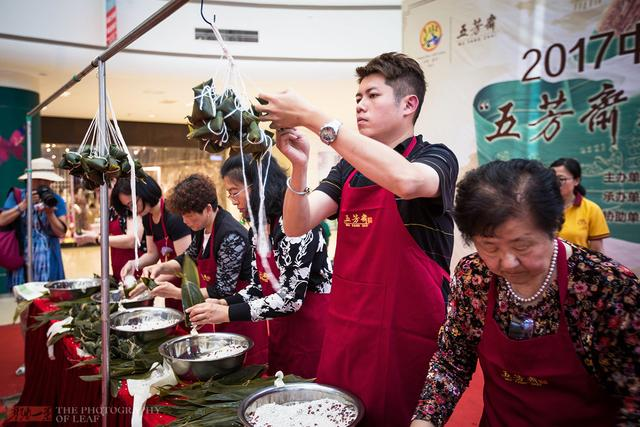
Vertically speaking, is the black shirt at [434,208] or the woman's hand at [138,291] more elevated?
the black shirt at [434,208]

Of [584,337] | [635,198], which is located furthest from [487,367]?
[635,198]

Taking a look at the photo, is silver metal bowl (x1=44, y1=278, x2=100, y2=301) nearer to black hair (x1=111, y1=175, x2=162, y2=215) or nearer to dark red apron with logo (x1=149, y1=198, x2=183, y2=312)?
dark red apron with logo (x1=149, y1=198, x2=183, y2=312)

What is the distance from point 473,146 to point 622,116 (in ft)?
3.41

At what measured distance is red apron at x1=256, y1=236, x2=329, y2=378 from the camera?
179 cm

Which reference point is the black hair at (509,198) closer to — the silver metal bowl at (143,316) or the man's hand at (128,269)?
the silver metal bowl at (143,316)

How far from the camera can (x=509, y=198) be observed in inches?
33.8

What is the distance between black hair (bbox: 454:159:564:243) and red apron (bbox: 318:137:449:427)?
14.2 inches

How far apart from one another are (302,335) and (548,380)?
102cm

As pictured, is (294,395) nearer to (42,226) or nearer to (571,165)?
(571,165)

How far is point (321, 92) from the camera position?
8422mm

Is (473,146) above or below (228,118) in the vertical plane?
above

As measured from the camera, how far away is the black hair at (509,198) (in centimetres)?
86

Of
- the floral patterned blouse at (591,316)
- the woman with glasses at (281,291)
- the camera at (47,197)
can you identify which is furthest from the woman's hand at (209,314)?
the camera at (47,197)

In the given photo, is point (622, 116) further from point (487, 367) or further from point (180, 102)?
point (180, 102)
